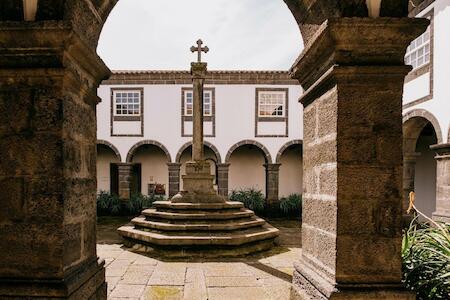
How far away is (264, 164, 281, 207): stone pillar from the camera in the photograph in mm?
12188

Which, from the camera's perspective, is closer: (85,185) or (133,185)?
(85,185)

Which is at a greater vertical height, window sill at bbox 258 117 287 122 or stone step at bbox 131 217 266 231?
window sill at bbox 258 117 287 122

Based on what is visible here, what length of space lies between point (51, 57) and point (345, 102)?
1913 mm

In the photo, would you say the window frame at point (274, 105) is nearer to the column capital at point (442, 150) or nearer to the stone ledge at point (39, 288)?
the column capital at point (442, 150)

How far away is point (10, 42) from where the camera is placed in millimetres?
1796

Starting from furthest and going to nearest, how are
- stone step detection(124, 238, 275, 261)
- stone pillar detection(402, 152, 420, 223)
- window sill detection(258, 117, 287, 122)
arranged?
window sill detection(258, 117, 287, 122) → stone pillar detection(402, 152, 420, 223) → stone step detection(124, 238, 275, 261)

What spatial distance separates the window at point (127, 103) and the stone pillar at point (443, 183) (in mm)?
10426

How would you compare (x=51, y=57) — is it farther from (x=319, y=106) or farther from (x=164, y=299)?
(x=164, y=299)

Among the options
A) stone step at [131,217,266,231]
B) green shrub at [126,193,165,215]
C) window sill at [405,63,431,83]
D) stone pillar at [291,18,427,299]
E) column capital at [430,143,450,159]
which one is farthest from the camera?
green shrub at [126,193,165,215]

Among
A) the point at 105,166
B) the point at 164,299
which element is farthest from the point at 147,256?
the point at 105,166

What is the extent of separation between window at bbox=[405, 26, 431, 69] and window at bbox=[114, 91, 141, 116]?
9.79m

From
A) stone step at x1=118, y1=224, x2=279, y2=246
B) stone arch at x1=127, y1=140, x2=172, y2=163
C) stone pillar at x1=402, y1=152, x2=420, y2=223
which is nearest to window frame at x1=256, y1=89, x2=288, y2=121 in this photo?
stone arch at x1=127, y1=140, x2=172, y2=163

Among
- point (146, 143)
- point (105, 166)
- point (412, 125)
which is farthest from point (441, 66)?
point (105, 166)

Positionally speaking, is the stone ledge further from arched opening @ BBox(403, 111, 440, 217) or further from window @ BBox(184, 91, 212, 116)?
window @ BBox(184, 91, 212, 116)
